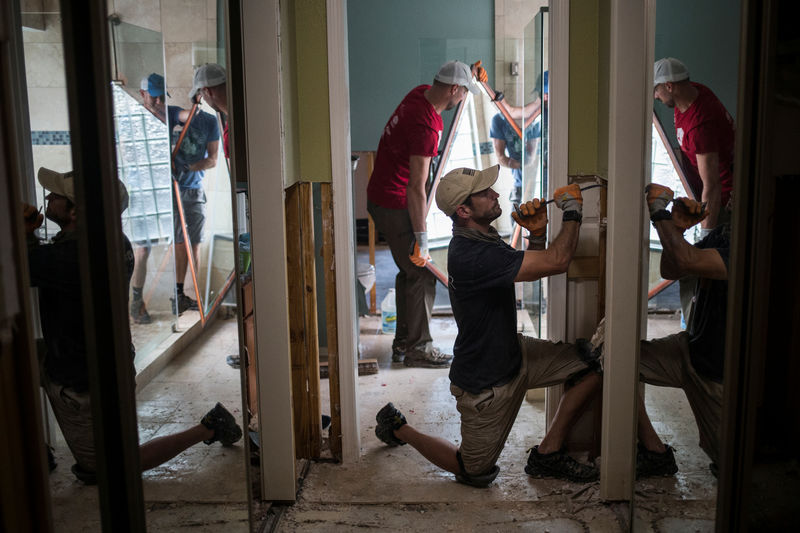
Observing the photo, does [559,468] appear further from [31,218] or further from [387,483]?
[31,218]

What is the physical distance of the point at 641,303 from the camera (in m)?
2.19

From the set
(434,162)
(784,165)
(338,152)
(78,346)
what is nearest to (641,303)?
(784,165)

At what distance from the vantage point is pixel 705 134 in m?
1.51

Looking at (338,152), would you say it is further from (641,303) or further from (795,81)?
(795,81)

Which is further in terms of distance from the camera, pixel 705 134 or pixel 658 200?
pixel 658 200

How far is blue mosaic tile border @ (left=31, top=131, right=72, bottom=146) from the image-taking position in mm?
896

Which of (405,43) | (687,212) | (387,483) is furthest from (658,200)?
(405,43)

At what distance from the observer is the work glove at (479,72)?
14.9 feet

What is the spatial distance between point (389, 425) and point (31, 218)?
2464 mm

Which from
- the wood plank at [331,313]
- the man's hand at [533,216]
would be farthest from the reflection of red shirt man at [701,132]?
the wood plank at [331,313]

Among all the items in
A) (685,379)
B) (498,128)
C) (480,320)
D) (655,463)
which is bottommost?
(655,463)

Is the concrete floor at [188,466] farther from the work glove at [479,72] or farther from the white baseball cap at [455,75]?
the work glove at [479,72]

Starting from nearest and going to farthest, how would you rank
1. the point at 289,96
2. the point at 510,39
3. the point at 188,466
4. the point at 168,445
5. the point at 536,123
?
the point at 168,445, the point at 188,466, the point at 289,96, the point at 536,123, the point at 510,39

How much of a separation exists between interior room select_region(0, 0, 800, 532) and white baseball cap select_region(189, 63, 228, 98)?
1cm
